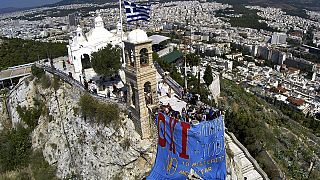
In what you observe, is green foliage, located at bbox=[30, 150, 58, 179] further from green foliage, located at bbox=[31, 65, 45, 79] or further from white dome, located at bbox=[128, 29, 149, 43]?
white dome, located at bbox=[128, 29, 149, 43]

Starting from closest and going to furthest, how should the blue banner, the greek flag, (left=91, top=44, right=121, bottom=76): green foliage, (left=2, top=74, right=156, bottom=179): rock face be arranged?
the blue banner < the greek flag < (left=2, top=74, right=156, bottom=179): rock face < (left=91, top=44, right=121, bottom=76): green foliage

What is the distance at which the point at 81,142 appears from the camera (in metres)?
21.7

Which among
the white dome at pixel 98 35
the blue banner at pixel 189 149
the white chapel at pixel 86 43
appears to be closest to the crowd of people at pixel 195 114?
the blue banner at pixel 189 149

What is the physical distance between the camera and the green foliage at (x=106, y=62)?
24519 millimetres

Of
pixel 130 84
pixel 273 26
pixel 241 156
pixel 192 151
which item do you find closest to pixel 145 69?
pixel 130 84

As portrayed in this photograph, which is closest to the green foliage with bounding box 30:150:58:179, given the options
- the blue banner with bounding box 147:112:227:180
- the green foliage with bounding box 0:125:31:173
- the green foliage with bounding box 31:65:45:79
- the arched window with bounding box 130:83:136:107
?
the green foliage with bounding box 0:125:31:173

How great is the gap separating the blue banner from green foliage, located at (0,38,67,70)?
3230 cm

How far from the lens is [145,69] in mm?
16938

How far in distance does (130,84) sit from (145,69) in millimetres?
1483

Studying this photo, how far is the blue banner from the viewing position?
1446cm

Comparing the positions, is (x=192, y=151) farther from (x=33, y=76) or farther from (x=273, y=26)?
(x=273, y=26)

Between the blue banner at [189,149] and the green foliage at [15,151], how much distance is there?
53.4 ft

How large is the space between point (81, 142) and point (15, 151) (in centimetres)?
925

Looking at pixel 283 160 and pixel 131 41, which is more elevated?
pixel 131 41
